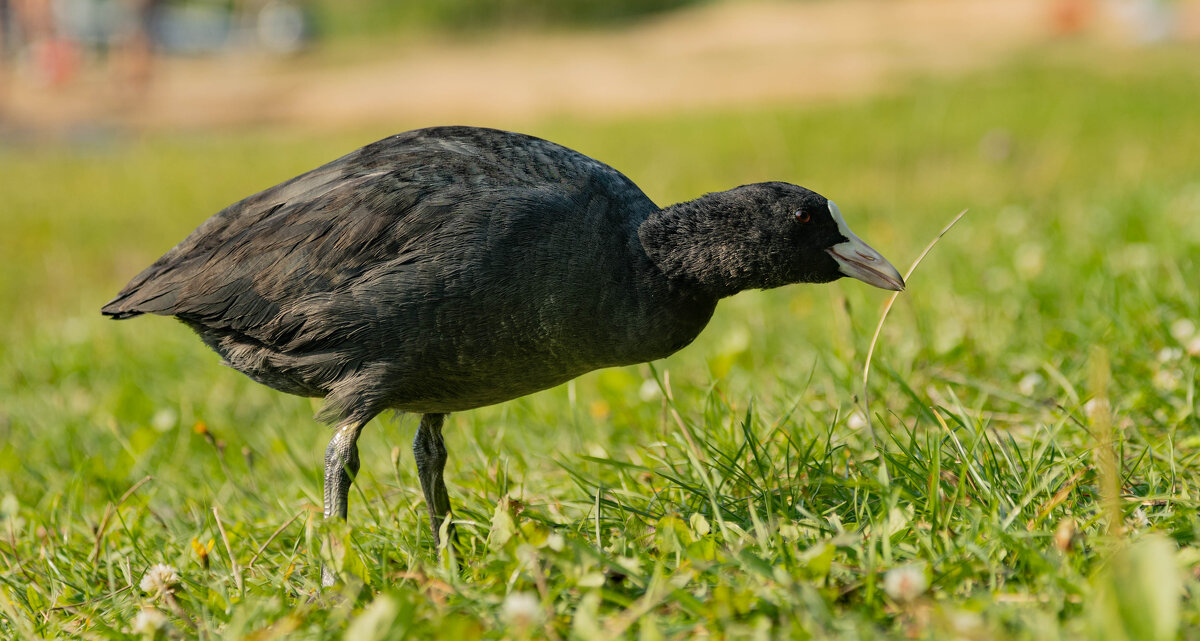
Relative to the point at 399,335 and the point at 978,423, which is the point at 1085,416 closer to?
the point at 978,423

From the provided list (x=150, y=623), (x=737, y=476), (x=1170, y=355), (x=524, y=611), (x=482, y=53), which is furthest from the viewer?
(x=482, y=53)

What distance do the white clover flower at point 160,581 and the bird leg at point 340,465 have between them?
0.41 metres

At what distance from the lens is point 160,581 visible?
2262mm

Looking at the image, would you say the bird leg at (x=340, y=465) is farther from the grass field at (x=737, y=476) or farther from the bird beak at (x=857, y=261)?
the bird beak at (x=857, y=261)

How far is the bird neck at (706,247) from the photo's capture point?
260 cm

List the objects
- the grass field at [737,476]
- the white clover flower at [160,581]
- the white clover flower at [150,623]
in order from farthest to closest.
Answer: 1. the white clover flower at [160,581]
2. the white clover flower at [150,623]
3. the grass field at [737,476]

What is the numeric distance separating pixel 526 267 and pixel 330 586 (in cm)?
83

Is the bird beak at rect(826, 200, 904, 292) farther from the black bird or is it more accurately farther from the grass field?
the grass field

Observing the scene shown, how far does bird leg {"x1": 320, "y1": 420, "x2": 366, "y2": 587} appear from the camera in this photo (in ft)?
8.66

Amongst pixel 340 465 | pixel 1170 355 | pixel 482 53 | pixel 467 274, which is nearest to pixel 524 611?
pixel 467 274

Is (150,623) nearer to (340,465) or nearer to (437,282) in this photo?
(340,465)

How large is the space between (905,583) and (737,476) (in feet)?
2.54

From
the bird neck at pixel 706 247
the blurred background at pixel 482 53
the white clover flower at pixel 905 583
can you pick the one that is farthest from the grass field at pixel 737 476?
the blurred background at pixel 482 53

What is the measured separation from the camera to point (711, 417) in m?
2.90
